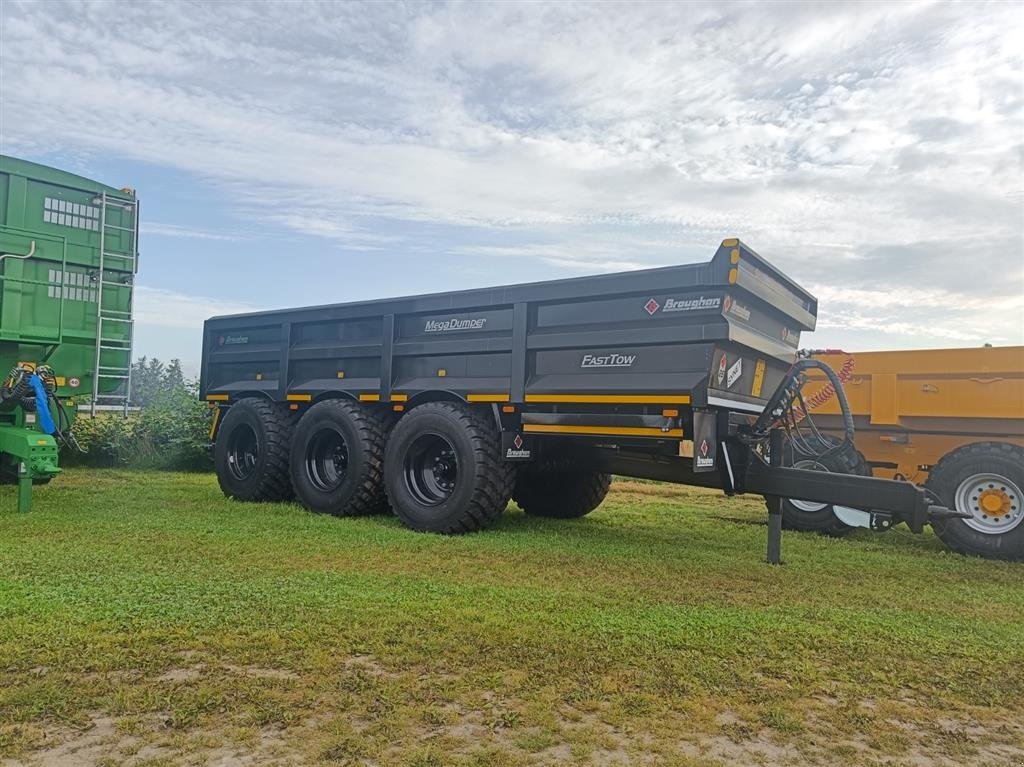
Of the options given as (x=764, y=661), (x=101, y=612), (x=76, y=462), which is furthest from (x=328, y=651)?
(x=76, y=462)

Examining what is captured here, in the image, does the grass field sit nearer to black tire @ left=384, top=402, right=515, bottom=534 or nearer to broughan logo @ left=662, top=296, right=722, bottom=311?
black tire @ left=384, top=402, right=515, bottom=534

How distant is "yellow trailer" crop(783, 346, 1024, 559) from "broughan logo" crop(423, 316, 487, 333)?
3841 mm

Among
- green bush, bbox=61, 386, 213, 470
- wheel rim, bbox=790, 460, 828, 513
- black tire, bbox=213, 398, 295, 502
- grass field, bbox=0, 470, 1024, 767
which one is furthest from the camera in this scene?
green bush, bbox=61, 386, 213, 470

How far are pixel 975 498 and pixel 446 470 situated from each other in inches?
203

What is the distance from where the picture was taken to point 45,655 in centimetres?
379

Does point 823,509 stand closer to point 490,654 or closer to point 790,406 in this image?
point 790,406

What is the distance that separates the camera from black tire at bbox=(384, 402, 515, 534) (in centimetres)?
764

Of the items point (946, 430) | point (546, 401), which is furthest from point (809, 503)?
point (546, 401)

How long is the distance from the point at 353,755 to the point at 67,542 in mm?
4718

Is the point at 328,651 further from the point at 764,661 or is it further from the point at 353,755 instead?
the point at 764,661

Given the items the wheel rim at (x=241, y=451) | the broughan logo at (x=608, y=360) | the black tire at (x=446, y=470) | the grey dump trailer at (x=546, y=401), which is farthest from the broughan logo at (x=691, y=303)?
the wheel rim at (x=241, y=451)

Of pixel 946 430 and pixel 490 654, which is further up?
pixel 946 430

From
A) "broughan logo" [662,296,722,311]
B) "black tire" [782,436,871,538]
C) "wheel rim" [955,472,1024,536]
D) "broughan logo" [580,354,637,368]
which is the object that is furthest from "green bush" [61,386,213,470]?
"wheel rim" [955,472,1024,536]

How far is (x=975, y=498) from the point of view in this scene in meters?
7.80
